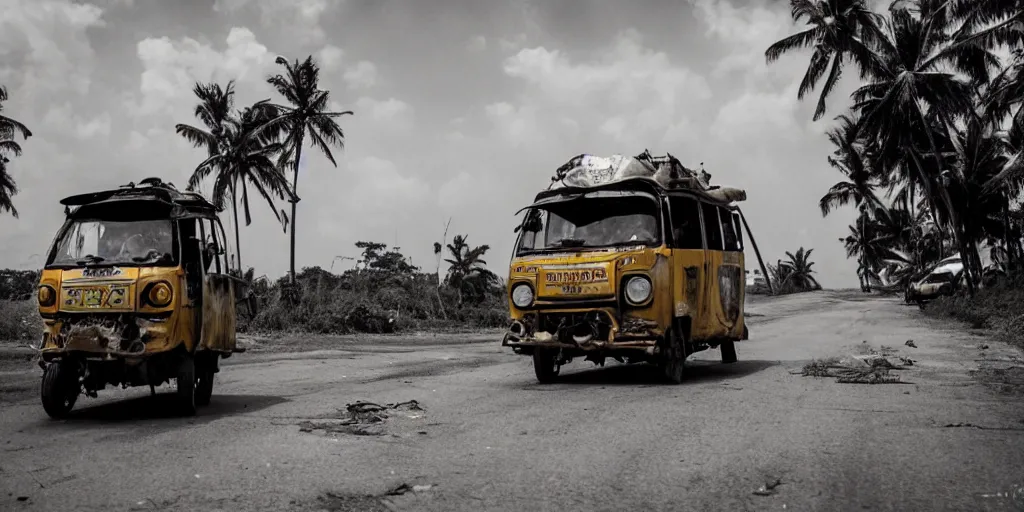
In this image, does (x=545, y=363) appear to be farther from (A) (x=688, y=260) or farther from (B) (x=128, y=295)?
(B) (x=128, y=295)

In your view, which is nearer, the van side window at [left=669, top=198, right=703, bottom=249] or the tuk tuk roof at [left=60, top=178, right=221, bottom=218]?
the tuk tuk roof at [left=60, top=178, right=221, bottom=218]

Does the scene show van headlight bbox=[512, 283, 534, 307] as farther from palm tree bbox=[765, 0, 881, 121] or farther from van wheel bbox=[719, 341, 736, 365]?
palm tree bbox=[765, 0, 881, 121]

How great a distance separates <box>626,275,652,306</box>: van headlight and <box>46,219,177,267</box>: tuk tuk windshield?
176 inches

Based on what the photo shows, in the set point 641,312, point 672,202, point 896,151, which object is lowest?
point 641,312

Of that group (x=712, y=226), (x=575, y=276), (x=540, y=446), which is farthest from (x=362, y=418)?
(x=712, y=226)

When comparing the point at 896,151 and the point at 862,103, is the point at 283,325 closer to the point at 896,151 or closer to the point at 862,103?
the point at 862,103

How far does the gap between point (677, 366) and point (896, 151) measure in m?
30.5

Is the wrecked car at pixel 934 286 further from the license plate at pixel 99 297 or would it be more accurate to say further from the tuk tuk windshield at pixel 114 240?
the license plate at pixel 99 297

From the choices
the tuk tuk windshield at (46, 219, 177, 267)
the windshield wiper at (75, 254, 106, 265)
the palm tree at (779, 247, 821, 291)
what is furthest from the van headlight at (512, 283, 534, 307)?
the palm tree at (779, 247, 821, 291)

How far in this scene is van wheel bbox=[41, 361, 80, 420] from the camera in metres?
7.15

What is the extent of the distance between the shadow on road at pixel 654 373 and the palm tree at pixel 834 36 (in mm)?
23520

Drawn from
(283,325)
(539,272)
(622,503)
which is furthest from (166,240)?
(283,325)

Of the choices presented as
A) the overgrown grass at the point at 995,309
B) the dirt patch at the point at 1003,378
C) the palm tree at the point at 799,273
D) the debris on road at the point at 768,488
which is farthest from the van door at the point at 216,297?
the palm tree at the point at 799,273

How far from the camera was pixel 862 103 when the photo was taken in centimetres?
3391
